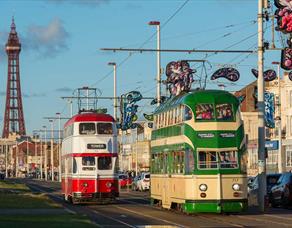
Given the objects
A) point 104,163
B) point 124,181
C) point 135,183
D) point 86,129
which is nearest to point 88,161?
point 104,163

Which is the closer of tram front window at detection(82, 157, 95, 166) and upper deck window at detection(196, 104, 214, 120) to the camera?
upper deck window at detection(196, 104, 214, 120)

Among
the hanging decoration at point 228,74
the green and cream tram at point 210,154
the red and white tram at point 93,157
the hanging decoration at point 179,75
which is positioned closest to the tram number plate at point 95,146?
the red and white tram at point 93,157

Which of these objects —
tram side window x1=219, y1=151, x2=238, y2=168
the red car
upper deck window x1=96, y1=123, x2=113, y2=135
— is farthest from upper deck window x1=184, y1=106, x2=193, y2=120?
the red car

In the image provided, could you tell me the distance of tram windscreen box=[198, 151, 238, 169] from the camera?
30.9m

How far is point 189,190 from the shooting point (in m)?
31.1

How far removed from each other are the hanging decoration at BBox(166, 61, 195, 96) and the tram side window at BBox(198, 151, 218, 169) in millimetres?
15032

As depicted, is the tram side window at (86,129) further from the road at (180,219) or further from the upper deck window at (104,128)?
the road at (180,219)

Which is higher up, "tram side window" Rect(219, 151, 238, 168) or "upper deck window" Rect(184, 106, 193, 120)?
"upper deck window" Rect(184, 106, 193, 120)

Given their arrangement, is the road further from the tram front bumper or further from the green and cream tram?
the green and cream tram

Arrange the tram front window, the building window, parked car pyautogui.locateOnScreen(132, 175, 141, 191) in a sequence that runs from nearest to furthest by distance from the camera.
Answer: the tram front window → parked car pyautogui.locateOnScreen(132, 175, 141, 191) → the building window

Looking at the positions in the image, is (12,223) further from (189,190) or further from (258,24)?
(258,24)

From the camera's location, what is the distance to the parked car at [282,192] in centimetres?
4009

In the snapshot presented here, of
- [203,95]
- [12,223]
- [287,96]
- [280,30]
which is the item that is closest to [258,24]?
[280,30]

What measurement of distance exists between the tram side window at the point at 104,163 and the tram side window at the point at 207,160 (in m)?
11.8
